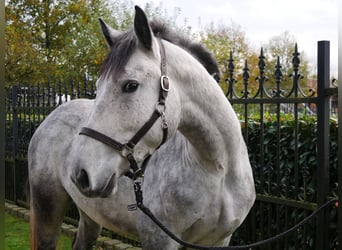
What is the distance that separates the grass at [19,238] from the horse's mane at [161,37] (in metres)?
3.99

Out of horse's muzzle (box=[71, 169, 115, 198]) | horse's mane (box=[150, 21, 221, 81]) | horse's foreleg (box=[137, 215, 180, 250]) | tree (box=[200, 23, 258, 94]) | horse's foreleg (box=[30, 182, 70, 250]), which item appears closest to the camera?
horse's muzzle (box=[71, 169, 115, 198])

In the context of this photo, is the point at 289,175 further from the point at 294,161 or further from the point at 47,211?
the point at 47,211

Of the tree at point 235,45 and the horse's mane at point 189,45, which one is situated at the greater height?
the tree at point 235,45

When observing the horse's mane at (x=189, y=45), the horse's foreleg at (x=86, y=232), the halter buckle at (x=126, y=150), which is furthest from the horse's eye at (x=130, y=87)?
the horse's foreleg at (x=86, y=232)

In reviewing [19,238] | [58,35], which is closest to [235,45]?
[58,35]

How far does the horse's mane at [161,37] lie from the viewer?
1.81m

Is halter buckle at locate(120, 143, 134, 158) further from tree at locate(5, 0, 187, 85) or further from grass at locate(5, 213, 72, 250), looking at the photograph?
tree at locate(5, 0, 187, 85)

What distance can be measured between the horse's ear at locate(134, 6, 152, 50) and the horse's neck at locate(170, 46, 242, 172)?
0.94 feet

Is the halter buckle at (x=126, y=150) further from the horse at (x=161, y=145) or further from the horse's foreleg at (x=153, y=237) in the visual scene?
the horse's foreleg at (x=153, y=237)

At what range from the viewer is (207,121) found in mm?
2148

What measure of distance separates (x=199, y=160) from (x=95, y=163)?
77cm

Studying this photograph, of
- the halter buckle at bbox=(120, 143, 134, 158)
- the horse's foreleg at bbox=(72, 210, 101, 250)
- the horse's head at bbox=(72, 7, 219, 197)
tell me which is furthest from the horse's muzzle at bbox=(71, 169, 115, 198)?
the horse's foreleg at bbox=(72, 210, 101, 250)

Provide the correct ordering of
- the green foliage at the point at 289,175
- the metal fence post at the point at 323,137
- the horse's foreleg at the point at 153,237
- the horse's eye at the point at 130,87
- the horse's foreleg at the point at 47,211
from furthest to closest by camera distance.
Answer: the horse's foreleg at the point at 47,211 → the green foliage at the point at 289,175 → the metal fence post at the point at 323,137 → the horse's foreleg at the point at 153,237 → the horse's eye at the point at 130,87

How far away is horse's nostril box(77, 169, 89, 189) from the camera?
1.65 meters
